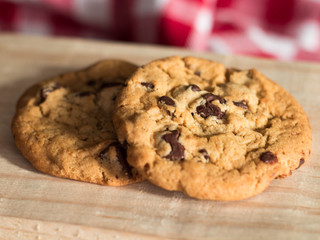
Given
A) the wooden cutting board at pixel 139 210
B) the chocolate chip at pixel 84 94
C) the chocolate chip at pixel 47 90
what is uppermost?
the chocolate chip at pixel 84 94

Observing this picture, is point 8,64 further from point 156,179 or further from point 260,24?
point 260,24

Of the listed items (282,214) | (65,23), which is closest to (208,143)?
(282,214)

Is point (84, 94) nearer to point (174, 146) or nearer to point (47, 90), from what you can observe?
point (47, 90)

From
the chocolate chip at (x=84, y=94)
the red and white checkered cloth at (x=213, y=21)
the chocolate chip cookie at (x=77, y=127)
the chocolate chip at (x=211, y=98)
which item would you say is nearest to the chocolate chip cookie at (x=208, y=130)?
the chocolate chip at (x=211, y=98)

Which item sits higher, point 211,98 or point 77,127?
point 211,98

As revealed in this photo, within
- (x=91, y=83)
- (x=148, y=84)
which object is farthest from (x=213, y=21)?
(x=148, y=84)

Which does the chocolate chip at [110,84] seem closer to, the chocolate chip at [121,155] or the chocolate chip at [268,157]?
the chocolate chip at [121,155]
